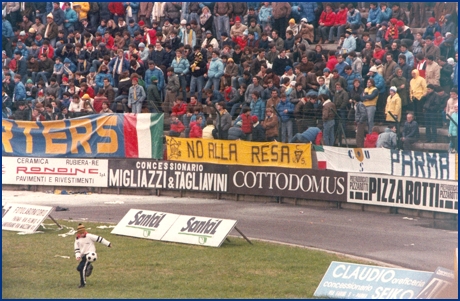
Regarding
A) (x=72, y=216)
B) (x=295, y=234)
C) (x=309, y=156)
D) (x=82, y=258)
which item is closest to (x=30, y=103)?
(x=72, y=216)

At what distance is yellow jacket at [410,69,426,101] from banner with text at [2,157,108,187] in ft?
33.7

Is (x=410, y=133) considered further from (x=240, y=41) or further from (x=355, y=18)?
(x=240, y=41)

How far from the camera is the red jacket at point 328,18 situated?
28.2 meters

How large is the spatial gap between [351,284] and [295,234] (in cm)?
668

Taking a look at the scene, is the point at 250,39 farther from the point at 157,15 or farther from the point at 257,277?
the point at 257,277

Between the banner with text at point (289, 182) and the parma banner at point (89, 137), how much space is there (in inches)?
123

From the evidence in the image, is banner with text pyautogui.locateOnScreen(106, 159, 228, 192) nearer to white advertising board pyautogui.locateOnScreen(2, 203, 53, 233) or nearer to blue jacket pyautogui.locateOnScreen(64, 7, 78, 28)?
white advertising board pyautogui.locateOnScreen(2, 203, 53, 233)

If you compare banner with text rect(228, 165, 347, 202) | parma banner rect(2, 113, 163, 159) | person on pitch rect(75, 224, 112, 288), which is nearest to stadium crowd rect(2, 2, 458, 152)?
parma banner rect(2, 113, 163, 159)

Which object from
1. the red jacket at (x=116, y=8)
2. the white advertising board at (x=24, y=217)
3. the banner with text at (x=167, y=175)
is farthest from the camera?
the red jacket at (x=116, y=8)

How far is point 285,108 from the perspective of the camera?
24656mm

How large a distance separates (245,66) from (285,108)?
2.92m

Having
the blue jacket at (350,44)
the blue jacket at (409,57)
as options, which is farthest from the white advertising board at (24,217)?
the blue jacket at (350,44)

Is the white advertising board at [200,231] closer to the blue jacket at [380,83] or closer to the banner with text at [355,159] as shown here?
the banner with text at [355,159]

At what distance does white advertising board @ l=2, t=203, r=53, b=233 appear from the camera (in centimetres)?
1994
